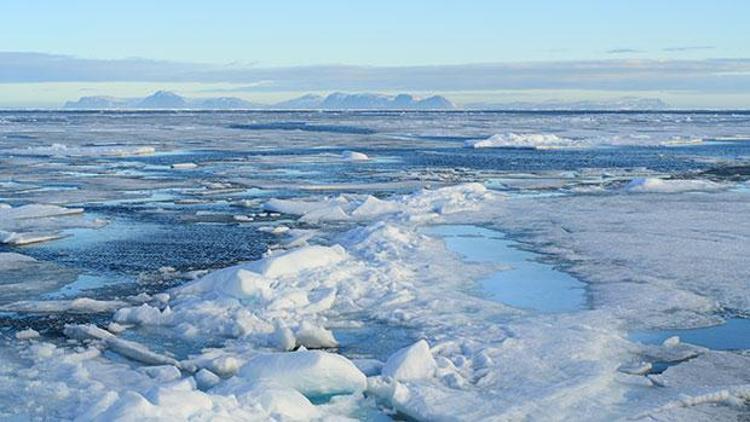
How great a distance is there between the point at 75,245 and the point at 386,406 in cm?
772

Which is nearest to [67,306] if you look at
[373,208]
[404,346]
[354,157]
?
[404,346]

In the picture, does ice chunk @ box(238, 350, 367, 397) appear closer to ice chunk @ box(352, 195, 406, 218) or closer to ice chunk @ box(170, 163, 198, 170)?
ice chunk @ box(352, 195, 406, 218)

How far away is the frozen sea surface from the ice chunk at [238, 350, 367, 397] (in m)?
0.01

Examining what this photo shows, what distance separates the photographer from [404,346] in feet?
24.3

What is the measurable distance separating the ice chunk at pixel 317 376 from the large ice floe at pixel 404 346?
0.4 inches

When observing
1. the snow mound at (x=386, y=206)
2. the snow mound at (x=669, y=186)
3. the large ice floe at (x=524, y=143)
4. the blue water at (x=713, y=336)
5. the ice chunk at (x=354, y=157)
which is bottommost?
the large ice floe at (x=524, y=143)

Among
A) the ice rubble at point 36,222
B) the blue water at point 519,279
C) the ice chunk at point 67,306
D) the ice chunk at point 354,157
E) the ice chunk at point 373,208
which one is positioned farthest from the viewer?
the ice chunk at point 354,157

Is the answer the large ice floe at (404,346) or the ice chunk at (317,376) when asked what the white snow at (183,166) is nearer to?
the large ice floe at (404,346)

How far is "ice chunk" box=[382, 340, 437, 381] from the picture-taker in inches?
253

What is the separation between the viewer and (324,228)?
14.0m

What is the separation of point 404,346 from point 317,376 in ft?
4.56

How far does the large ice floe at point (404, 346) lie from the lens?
583 cm

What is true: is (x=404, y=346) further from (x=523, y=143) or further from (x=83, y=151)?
(x=523, y=143)

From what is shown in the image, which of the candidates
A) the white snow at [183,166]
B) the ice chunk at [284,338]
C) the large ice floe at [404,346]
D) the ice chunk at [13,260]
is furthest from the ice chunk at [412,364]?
the white snow at [183,166]
